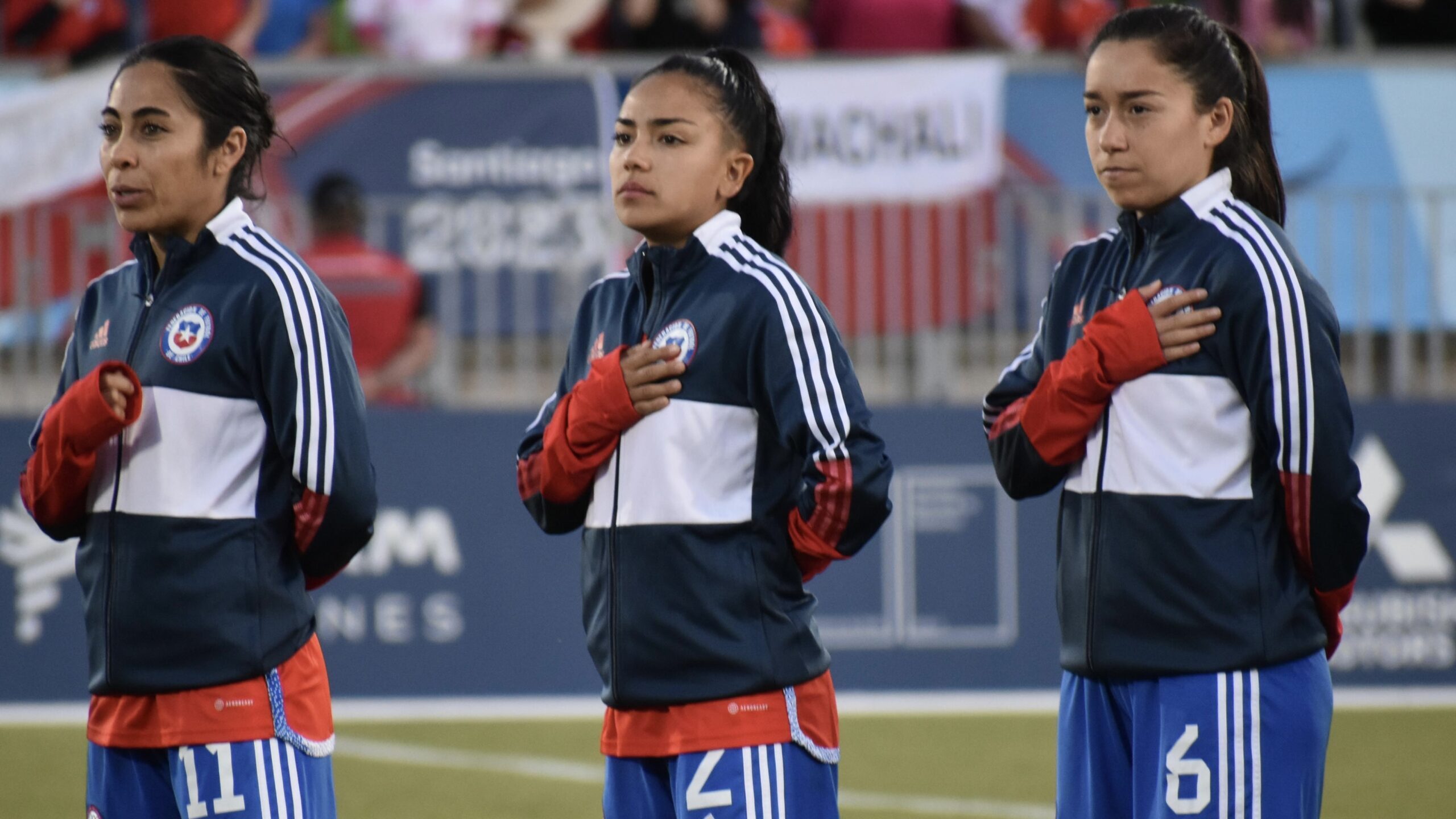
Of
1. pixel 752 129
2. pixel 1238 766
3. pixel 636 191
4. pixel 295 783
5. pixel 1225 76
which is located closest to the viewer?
pixel 1238 766

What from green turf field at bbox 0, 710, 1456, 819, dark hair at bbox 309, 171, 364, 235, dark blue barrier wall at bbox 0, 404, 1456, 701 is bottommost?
green turf field at bbox 0, 710, 1456, 819

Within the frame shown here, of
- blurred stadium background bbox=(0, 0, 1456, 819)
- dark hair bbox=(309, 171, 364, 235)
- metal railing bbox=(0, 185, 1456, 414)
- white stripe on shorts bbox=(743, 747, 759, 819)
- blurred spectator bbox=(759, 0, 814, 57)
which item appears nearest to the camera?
white stripe on shorts bbox=(743, 747, 759, 819)

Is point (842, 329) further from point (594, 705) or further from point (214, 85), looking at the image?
point (214, 85)

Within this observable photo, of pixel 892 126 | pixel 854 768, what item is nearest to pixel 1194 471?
pixel 854 768

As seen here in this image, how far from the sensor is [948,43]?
33.1 ft

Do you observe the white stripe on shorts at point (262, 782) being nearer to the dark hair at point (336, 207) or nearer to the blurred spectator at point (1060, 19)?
the dark hair at point (336, 207)

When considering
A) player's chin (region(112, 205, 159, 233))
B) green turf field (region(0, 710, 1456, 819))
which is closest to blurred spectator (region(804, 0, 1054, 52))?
green turf field (region(0, 710, 1456, 819))

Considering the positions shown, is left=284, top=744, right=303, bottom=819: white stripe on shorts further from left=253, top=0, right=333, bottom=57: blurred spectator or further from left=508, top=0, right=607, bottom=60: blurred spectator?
left=253, top=0, right=333, bottom=57: blurred spectator

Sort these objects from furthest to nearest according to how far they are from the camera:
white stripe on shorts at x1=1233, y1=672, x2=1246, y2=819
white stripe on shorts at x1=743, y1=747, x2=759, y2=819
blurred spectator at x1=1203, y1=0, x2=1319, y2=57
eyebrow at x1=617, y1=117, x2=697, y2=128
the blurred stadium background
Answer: blurred spectator at x1=1203, y1=0, x2=1319, y2=57, the blurred stadium background, eyebrow at x1=617, y1=117, x2=697, y2=128, white stripe on shorts at x1=743, y1=747, x2=759, y2=819, white stripe on shorts at x1=1233, y1=672, x2=1246, y2=819

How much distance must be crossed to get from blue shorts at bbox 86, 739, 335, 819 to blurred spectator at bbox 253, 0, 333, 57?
7323 mm

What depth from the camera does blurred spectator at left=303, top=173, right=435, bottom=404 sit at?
26.9 ft

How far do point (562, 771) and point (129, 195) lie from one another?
3.91 m

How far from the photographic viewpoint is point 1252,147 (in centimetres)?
341

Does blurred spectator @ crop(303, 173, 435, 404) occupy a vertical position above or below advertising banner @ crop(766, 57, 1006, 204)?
below
